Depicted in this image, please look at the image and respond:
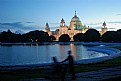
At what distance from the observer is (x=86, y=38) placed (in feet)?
579

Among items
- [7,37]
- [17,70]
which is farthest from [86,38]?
[17,70]

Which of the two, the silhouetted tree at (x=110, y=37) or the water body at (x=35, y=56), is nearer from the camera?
the water body at (x=35, y=56)

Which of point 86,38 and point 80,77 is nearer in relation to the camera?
point 80,77

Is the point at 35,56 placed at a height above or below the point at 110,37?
below

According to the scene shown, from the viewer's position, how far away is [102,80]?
597 inches

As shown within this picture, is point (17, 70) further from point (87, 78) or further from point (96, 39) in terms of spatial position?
point (96, 39)

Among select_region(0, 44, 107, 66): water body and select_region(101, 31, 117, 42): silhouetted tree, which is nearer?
select_region(0, 44, 107, 66): water body

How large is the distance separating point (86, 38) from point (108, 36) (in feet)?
56.5

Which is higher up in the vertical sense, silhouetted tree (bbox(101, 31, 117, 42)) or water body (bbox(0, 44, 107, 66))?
silhouetted tree (bbox(101, 31, 117, 42))

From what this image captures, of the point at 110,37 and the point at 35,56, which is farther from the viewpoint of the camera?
the point at 110,37

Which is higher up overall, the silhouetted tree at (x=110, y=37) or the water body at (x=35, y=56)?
the silhouetted tree at (x=110, y=37)

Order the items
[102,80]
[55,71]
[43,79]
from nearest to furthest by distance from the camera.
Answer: [55,71]
[102,80]
[43,79]

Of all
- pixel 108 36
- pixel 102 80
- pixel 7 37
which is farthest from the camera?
pixel 7 37

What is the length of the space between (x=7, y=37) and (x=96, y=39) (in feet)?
202
